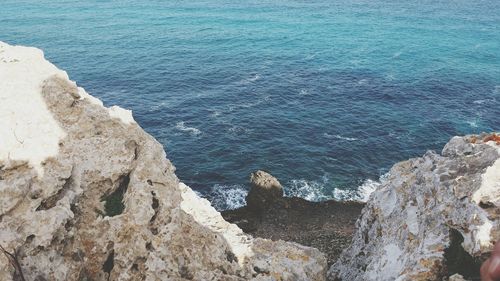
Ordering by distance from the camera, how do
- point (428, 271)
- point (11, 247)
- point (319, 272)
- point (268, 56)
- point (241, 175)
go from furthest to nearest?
point (268, 56), point (241, 175), point (319, 272), point (428, 271), point (11, 247)

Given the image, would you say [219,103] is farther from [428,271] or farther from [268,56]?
[428,271]

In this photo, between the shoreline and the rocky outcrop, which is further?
the rocky outcrop

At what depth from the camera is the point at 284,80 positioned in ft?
320

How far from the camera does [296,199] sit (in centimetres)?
6050

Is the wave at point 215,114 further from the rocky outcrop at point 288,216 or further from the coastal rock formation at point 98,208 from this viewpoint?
the coastal rock formation at point 98,208

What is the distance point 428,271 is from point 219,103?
68460 mm

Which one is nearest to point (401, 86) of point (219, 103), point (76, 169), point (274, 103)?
point (274, 103)

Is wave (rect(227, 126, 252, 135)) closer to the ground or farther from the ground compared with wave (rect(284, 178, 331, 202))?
farther from the ground

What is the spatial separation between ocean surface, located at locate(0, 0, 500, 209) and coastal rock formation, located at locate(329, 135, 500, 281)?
34.5 meters

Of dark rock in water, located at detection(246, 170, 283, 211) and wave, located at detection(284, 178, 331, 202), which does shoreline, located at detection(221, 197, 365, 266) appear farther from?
wave, located at detection(284, 178, 331, 202)

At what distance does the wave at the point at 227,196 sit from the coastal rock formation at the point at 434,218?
31147 mm

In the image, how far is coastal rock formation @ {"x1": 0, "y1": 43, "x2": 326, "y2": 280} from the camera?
19.5 metres

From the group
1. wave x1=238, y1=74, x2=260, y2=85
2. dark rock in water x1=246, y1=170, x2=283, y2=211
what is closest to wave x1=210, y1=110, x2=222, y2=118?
wave x1=238, y1=74, x2=260, y2=85

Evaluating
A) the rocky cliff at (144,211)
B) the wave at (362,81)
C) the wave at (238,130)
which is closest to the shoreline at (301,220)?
the wave at (238,130)
